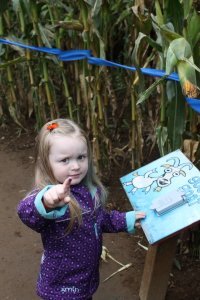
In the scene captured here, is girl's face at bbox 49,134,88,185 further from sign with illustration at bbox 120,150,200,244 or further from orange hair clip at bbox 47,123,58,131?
sign with illustration at bbox 120,150,200,244

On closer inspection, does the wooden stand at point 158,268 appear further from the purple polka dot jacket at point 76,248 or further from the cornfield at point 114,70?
the cornfield at point 114,70

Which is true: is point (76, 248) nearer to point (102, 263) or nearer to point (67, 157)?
point (67, 157)

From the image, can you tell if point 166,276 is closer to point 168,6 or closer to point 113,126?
point 168,6

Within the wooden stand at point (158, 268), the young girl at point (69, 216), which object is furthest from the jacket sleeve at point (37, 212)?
the wooden stand at point (158, 268)

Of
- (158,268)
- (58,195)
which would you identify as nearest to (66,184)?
(58,195)

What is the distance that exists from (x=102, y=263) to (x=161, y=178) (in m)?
1.13

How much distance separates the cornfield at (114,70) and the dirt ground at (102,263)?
52cm

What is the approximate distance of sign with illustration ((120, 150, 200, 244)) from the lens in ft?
5.44

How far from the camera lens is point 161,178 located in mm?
1823

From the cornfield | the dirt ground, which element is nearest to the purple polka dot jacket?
the cornfield

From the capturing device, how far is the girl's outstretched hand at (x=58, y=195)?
155 cm

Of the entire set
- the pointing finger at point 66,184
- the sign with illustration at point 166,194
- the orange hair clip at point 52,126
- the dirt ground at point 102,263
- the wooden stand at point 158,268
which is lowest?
the dirt ground at point 102,263

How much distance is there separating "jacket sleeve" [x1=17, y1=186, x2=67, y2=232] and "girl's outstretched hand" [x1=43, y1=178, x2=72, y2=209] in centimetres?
4

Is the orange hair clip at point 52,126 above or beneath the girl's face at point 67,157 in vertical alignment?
above
